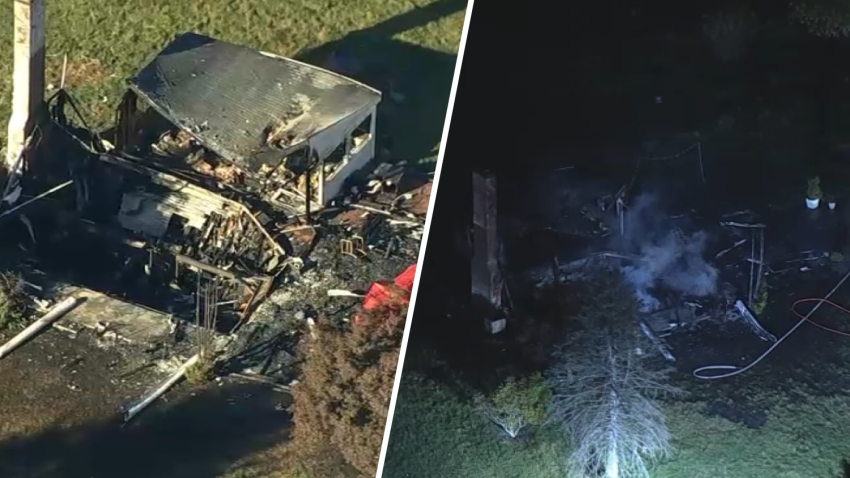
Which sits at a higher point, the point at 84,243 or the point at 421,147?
the point at 421,147

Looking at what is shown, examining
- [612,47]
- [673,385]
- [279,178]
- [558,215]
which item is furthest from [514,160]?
[279,178]

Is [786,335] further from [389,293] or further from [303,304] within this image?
[303,304]

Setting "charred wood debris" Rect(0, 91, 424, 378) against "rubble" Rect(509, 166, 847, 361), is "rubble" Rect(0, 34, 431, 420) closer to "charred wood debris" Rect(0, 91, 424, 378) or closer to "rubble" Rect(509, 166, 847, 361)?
"charred wood debris" Rect(0, 91, 424, 378)

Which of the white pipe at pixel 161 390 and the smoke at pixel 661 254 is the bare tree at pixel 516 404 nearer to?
the smoke at pixel 661 254

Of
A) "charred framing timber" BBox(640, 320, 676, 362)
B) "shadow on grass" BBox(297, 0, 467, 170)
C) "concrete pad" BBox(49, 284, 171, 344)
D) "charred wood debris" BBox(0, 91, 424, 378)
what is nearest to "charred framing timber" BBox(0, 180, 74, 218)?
"charred wood debris" BBox(0, 91, 424, 378)

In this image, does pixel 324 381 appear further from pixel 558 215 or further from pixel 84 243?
pixel 84 243

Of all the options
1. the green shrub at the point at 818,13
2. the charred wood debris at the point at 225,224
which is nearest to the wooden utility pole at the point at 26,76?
the charred wood debris at the point at 225,224

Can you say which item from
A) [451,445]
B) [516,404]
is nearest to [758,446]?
[516,404]
